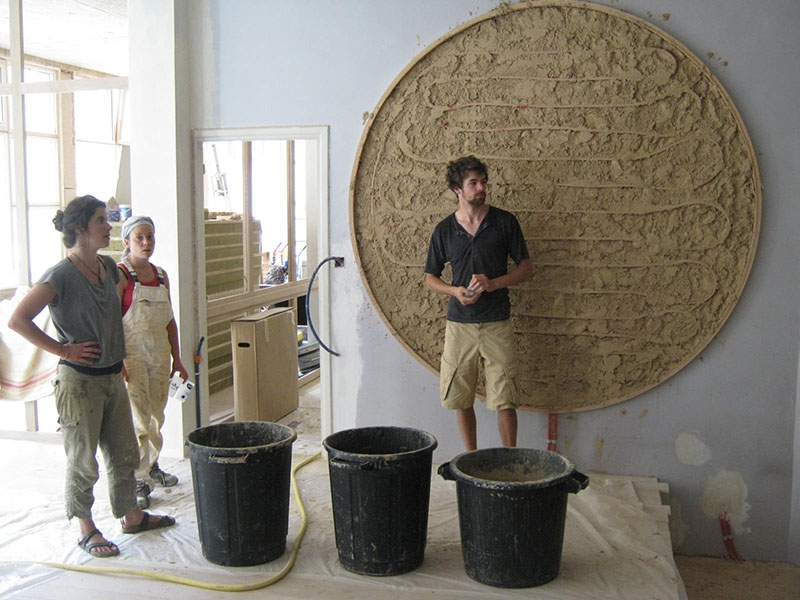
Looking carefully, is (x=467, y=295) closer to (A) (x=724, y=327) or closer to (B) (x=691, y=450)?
(A) (x=724, y=327)

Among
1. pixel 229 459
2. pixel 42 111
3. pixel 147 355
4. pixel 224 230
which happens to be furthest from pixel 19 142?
pixel 42 111

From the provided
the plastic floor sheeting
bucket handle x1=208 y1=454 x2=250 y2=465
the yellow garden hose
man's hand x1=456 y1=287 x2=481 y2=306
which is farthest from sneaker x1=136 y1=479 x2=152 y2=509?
man's hand x1=456 y1=287 x2=481 y2=306

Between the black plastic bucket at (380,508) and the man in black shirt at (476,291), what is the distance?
0.78 meters

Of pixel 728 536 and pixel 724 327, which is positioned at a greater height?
pixel 724 327

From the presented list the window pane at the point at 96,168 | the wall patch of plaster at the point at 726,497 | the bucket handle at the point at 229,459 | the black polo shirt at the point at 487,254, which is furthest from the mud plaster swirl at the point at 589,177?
the window pane at the point at 96,168

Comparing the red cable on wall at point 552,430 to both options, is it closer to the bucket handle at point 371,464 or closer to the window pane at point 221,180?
the bucket handle at point 371,464

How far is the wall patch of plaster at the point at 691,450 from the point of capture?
3711 mm

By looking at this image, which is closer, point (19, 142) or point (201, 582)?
point (201, 582)

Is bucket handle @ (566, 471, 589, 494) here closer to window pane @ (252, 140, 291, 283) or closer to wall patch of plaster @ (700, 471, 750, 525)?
wall patch of plaster @ (700, 471, 750, 525)

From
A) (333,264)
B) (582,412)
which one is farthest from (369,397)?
(582,412)

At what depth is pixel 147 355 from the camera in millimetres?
3566

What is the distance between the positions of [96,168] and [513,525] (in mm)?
7943

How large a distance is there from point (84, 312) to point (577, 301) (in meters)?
2.28

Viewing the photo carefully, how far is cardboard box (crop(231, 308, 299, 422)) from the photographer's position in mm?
5016
